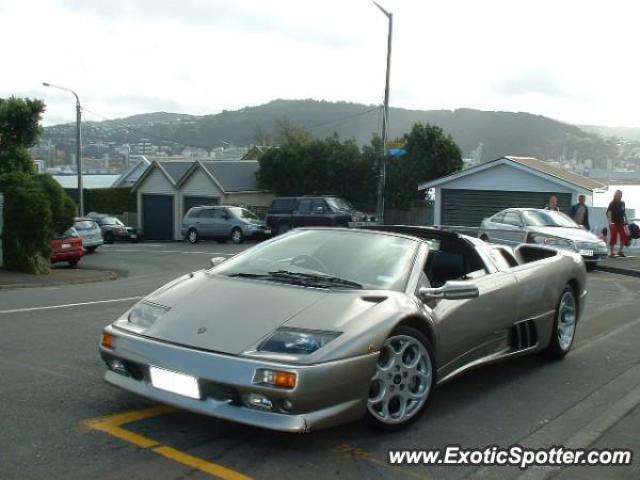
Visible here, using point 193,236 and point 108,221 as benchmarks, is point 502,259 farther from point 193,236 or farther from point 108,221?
point 108,221

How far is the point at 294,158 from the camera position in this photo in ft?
130

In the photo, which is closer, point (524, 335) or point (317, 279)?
point (317, 279)

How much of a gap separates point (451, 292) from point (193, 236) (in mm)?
30240

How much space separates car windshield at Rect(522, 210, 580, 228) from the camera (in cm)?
1788

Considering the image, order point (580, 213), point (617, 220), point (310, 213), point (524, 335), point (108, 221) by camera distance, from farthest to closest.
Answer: point (108, 221)
point (310, 213)
point (580, 213)
point (617, 220)
point (524, 335)

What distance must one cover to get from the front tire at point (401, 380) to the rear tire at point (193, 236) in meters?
30.1

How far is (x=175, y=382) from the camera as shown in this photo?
4.29 meters

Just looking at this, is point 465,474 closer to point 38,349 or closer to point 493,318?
point 493,318

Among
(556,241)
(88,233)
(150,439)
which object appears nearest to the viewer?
(150,439)

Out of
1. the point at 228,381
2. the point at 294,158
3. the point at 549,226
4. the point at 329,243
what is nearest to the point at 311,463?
the point at 228,381

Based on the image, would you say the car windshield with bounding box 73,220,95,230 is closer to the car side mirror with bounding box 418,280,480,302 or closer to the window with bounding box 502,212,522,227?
the window with bounding box 502,212,522,227

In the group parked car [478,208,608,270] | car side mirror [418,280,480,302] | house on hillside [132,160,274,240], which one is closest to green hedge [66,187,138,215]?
house on hillside [132,160,274,240]

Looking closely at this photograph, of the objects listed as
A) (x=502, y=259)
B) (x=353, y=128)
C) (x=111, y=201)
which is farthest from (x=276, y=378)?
(x=353, y=128)

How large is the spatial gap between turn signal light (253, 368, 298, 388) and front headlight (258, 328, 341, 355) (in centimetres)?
17
